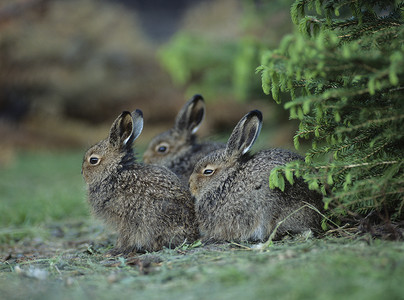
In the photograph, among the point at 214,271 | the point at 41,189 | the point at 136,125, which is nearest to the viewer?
the point at 214,271

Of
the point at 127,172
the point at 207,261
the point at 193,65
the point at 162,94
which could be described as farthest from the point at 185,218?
the point at 162,94

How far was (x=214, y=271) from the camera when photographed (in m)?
3.57

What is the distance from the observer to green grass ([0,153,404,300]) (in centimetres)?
299

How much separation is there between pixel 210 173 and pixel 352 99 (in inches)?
77.5

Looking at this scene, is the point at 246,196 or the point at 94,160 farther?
the point at 94,160

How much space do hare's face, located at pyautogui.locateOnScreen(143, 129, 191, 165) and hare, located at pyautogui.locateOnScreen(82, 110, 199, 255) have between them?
175 cm

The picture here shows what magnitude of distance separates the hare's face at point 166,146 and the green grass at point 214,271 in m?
1.73

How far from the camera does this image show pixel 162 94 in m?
16.3

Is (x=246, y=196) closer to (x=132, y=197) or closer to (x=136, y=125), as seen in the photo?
(x=132, y=197)

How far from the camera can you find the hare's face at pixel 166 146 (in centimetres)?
751

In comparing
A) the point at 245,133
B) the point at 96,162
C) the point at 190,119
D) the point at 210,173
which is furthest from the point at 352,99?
the point at 190,119

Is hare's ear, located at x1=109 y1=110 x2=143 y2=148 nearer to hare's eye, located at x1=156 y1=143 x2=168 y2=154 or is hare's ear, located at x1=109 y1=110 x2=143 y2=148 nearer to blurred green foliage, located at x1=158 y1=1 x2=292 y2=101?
hare's eye, located at x1=156 y1=143 x2=168 y2=154

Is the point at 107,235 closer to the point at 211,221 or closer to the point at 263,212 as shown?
the point at 211,221

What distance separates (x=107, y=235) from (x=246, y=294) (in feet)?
12.7
